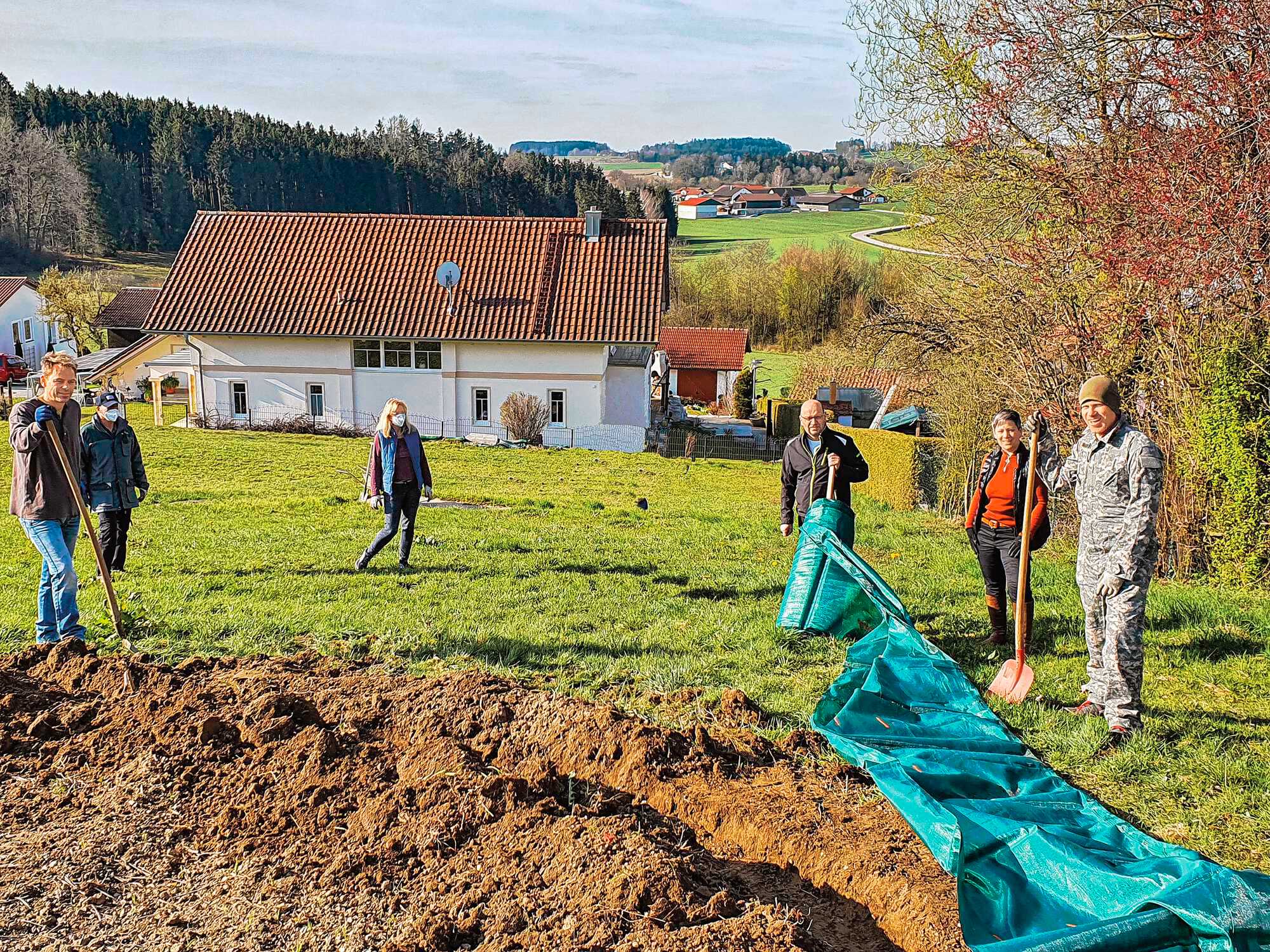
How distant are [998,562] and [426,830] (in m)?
5.09

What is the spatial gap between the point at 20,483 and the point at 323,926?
466 centimetres

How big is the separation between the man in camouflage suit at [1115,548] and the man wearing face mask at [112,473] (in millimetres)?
8181

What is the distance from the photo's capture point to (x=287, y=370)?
34.6m

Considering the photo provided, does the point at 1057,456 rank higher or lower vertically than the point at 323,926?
higher

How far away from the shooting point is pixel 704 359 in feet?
193

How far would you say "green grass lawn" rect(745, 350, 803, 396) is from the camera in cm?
5534

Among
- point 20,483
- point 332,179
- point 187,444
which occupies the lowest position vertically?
point 187,444

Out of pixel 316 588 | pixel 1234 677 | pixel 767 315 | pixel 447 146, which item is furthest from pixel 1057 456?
pixel 447 146

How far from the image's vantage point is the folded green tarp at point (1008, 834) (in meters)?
3.57

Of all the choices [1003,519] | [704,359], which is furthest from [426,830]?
[704,359]

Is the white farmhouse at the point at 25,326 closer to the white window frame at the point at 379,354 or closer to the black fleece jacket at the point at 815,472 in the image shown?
the white window frame at the point at 379,354

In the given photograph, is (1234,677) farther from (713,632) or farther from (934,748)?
(713,632)

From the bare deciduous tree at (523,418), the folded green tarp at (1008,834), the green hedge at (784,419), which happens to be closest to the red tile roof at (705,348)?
the green hedge at (784,419)

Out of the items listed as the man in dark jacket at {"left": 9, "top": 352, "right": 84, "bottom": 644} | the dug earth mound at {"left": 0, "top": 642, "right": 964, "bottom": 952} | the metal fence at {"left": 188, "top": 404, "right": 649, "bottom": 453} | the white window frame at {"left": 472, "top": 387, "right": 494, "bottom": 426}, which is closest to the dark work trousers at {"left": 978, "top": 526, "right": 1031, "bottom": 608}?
the dug earth mound at {"left": 0, "top": 642, "right": 964, "bottom": 952}
